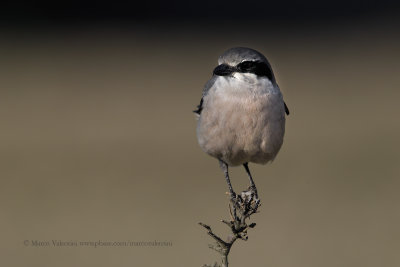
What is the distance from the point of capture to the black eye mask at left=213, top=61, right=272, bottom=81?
3.63m

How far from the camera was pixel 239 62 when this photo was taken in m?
3.69

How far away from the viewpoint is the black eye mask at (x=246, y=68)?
3.63m

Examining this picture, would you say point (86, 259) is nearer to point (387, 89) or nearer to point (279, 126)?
point (279, 126)

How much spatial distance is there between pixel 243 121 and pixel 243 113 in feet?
0.14

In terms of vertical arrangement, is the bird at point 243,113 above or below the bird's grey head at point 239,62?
below

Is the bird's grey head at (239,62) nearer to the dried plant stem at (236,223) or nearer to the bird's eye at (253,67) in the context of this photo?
the bird's eye at (253,67)

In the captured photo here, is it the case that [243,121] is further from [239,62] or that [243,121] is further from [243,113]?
[239,62]

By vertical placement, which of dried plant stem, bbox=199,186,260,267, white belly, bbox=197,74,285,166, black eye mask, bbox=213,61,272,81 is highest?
black eye mask, bbox=213,61,272,81

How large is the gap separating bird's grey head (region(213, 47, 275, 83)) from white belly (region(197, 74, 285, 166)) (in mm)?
55

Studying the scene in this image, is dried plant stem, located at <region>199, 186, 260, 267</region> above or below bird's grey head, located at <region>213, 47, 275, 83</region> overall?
below

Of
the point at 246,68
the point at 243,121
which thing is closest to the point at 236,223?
the point at 243,121

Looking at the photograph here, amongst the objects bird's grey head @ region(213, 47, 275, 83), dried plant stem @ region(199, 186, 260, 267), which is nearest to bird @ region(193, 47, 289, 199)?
bird's grey head @ region(213, 47, 275, 83)

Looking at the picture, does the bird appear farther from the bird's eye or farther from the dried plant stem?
the dried plant stem

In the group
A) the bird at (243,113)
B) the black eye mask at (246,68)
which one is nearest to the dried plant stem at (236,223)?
the bird at (243,113)
